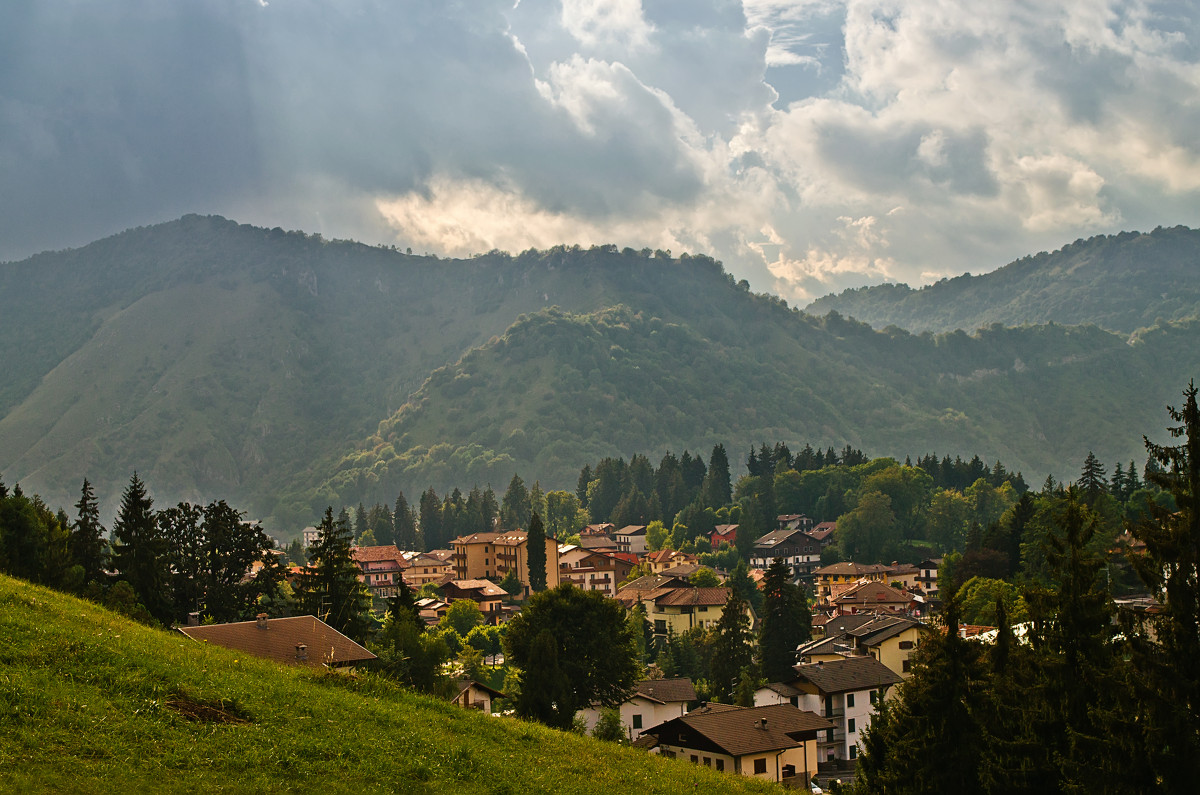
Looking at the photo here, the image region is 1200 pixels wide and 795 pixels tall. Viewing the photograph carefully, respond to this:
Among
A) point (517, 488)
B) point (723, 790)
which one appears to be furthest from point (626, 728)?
point (517, 488)

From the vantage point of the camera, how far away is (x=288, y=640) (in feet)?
124

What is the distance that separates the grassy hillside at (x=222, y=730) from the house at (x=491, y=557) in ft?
348

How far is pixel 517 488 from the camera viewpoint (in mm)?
194500

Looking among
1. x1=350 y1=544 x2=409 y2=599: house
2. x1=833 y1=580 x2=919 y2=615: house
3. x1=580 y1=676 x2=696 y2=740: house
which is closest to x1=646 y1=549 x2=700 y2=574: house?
x1=350 y1=544 x2=409 y2=599: house

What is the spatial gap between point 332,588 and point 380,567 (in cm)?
8822

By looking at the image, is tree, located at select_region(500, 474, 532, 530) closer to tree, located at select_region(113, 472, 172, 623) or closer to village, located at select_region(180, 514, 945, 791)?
village, located at select_region(180, 514, 945, 791)

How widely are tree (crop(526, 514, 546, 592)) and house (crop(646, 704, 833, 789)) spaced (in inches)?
2668

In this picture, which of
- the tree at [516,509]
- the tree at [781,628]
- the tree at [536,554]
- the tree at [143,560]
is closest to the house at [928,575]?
the tree at [536,554]

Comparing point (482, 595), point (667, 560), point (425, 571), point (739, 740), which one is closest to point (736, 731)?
point (739, 740)

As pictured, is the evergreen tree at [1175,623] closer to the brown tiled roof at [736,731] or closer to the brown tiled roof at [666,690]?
the brown tiled roof at [736,731]

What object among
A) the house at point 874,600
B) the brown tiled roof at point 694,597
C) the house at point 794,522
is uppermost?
the house at point 794,522

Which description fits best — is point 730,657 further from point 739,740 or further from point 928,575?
point 928,575

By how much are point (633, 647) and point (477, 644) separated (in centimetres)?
3719

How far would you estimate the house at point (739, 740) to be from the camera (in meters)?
45.4
